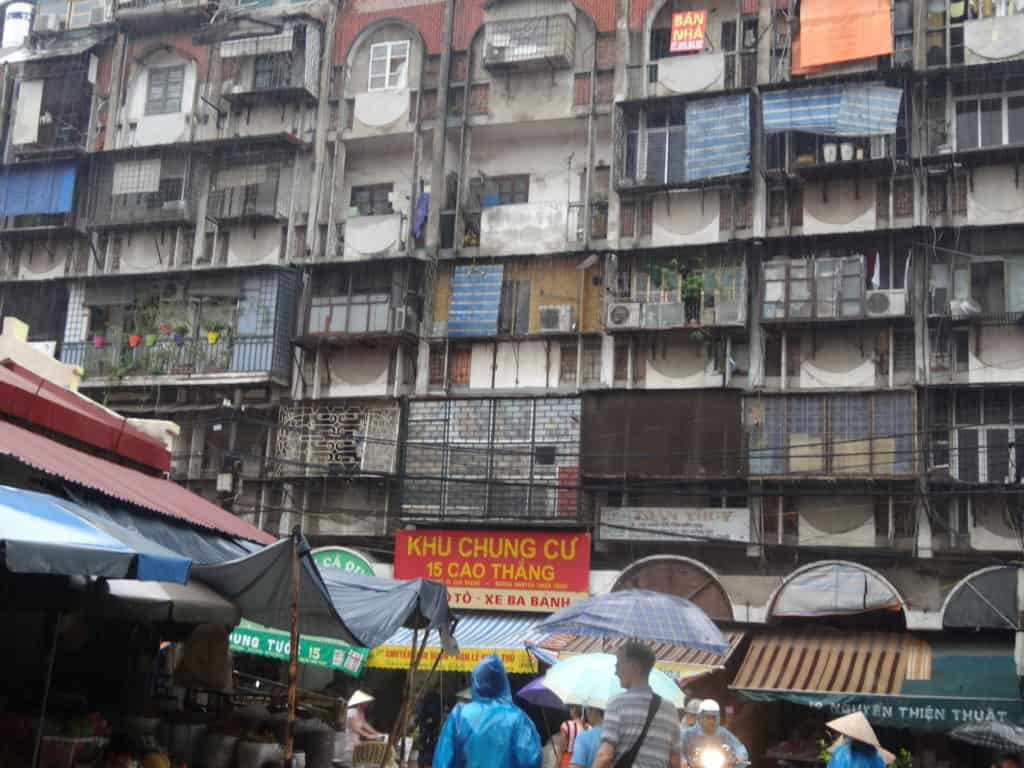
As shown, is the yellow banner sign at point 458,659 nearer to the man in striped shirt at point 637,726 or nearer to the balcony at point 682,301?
the balcony at point 682,301

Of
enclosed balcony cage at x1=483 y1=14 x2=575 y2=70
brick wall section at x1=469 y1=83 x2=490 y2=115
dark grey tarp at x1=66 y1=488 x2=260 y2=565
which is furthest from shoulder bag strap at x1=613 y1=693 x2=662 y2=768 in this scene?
brick wall section at x1=469 y1=83 x2=490 y2=115

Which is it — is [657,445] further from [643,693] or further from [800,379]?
[643,693]

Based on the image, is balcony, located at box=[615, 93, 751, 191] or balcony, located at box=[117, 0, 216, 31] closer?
balcony, located at box=[615, 93, 751, 191]

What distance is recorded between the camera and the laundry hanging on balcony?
76.3 feet

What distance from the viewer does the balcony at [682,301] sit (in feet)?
77.9

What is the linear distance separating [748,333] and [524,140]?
7.17m

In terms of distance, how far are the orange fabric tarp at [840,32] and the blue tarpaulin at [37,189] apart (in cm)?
1717

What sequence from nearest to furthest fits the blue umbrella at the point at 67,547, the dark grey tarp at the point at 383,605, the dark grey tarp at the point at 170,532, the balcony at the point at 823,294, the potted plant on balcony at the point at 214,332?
the blue umbrella at the point at 67,547 < the dark grey tarp at the point at 170,532 < the dark grey tarp at the point at 383,605 < the balcony at the point at 823,294 < the potted plant on balcony at the point at 214,332

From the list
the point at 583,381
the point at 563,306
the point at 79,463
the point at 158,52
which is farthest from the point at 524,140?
the point at 79,463

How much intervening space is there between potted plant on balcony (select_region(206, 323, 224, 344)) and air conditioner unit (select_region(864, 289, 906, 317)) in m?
13.9

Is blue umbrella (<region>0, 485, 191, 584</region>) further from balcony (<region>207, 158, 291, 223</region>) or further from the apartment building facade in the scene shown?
balcony (<region>207, 158, 291, 223</region>)

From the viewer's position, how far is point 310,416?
86.2 feet

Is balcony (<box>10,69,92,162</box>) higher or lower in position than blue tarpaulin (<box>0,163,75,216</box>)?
higher

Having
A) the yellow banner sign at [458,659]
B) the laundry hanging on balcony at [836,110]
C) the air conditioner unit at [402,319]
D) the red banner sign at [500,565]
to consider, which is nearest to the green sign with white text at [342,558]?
the red banner sign at [500,565]
